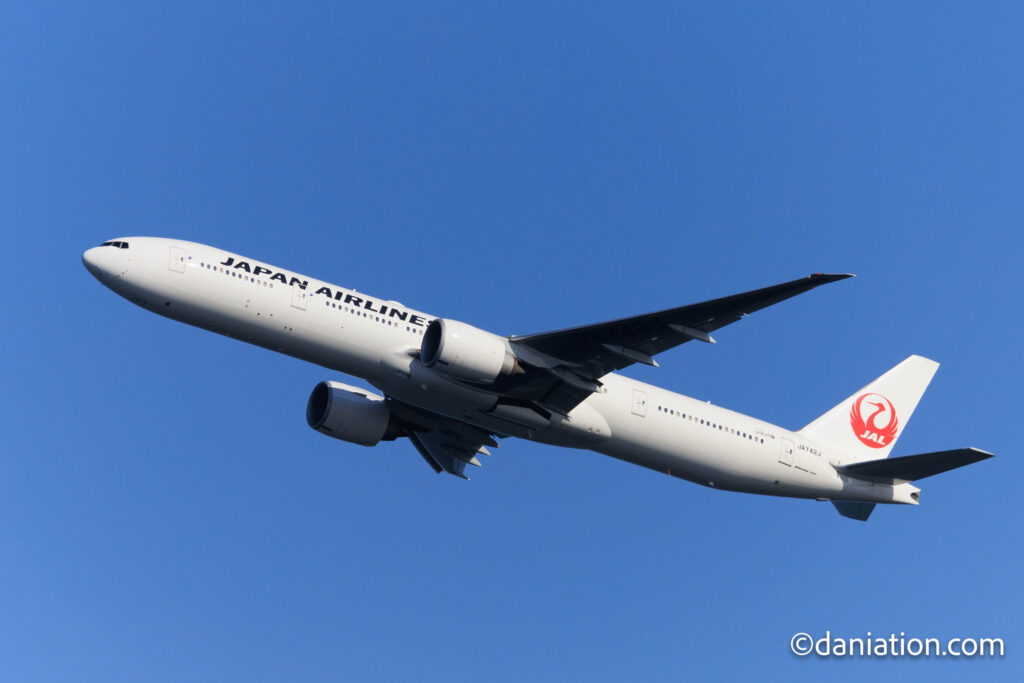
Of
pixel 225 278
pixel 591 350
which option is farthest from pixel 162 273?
pixel 591 350

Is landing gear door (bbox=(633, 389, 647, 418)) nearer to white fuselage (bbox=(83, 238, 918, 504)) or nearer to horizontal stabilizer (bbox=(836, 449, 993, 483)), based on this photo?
white fuselage (bbox=(83, 238, 918, 504))

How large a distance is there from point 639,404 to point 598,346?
3.94m

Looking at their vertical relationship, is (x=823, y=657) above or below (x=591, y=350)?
below

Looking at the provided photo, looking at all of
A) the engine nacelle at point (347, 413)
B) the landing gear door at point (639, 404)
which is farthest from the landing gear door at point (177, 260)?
the landing gear door at point (639, 404)

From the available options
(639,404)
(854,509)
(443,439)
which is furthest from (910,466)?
(443,439)

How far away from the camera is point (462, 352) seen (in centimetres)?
3153

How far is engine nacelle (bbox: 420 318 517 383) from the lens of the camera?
31438 mm

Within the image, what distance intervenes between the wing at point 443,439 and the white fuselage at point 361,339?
4.92m

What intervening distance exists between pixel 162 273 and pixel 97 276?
6.61ft

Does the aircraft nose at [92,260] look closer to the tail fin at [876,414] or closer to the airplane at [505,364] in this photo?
the airplane at [505,364]

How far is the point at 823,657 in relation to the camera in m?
33.8

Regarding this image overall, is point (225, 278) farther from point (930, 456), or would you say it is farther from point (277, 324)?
point (930, 456)

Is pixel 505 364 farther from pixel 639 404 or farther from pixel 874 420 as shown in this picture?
pixel 874 420

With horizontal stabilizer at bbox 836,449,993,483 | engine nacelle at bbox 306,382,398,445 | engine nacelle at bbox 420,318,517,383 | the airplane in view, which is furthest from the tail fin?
engine nacelle at bbox 306,382,398,445
